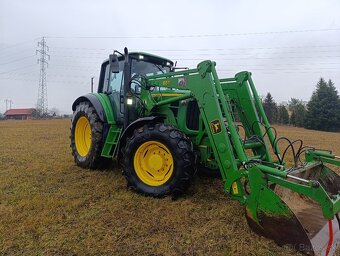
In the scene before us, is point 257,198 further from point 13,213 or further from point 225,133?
point 13,213

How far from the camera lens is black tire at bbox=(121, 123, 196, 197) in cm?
425

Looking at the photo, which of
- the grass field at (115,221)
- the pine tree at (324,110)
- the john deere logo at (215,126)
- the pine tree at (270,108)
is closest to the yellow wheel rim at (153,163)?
the grass field at (115,221)

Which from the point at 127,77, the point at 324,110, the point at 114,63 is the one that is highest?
the point at 324,110

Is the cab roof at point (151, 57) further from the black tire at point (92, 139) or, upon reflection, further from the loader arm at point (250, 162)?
the black tire at point (92, 139)

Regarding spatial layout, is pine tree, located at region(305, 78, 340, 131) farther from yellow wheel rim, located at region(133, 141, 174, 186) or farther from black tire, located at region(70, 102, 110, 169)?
yellow wheel rim, located at region(133, 141, 174, 186)

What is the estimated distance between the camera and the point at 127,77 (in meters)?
5.58

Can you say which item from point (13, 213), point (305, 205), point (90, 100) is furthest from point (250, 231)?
point (90, 100)

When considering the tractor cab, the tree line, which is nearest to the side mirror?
the tractor cab

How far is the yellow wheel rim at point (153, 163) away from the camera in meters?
4.58

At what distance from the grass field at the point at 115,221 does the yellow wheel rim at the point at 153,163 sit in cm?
33

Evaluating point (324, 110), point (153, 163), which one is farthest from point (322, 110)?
point (153, 163)

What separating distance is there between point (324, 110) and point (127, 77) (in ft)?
141

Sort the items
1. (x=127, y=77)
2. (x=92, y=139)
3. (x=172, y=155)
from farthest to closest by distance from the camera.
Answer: (x=92, y=139)
(x=127, y=77)
(x=172, y=155)

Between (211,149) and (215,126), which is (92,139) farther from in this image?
(215,126)
